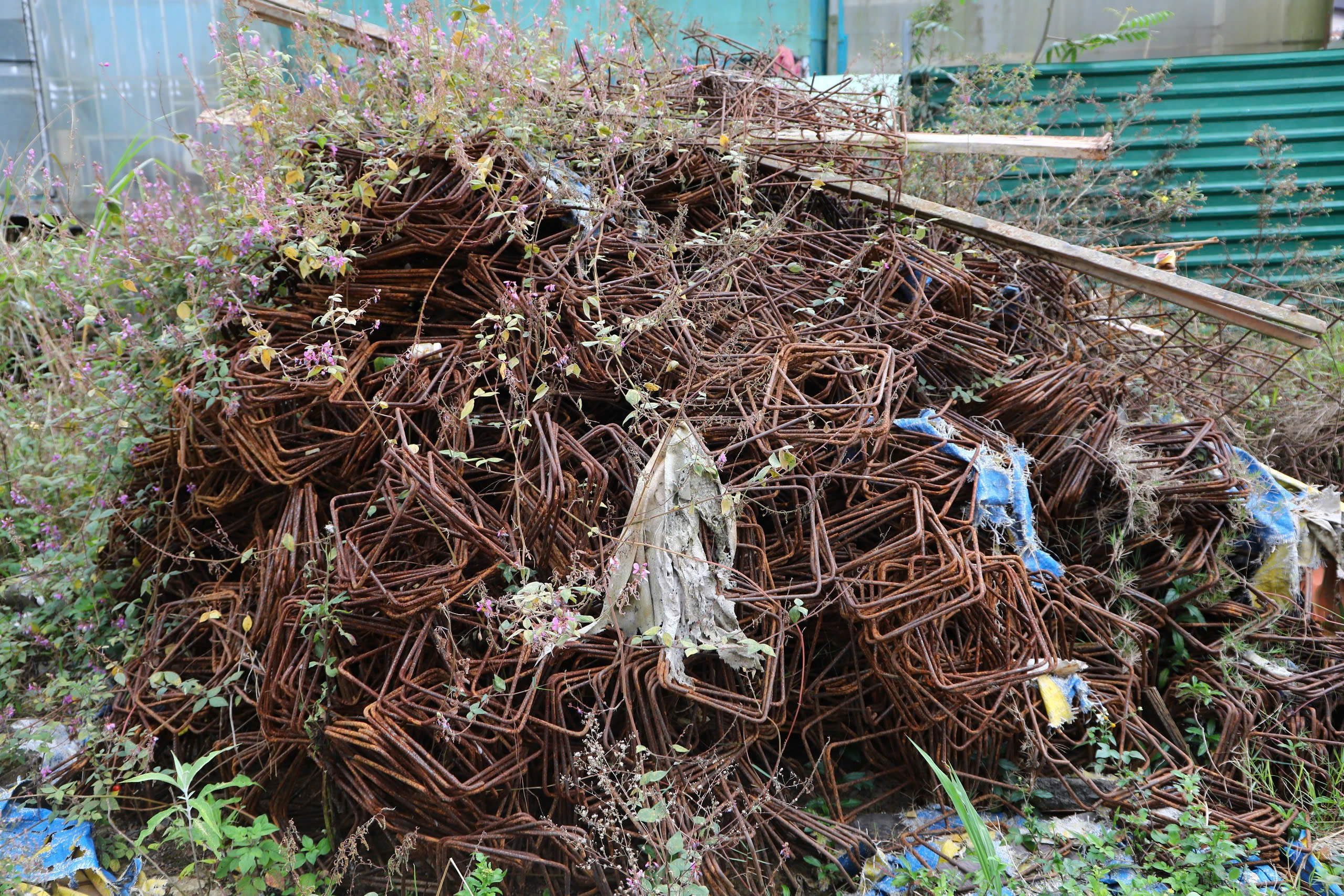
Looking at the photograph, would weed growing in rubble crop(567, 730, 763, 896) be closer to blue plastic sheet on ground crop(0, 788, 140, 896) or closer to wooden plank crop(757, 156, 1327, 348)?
blue plastic sheet on ground crop(0, 788, 140, 896)

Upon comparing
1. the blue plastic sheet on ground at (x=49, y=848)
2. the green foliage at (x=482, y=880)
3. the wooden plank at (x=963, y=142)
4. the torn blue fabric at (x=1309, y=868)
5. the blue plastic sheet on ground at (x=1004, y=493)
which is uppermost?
the wooden plank at (x=963, y=142)

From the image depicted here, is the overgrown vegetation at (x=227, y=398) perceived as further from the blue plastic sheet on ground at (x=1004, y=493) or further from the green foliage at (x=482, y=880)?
the blue plastic sheet on ground at (x=1004, y=493)

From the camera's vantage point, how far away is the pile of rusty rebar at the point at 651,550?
249 centimetres

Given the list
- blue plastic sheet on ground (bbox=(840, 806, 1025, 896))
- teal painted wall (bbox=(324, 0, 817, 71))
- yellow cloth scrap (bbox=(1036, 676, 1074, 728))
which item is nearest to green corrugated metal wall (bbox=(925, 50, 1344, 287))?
teal painted wall (bbox=(324, 0, 817, 71))

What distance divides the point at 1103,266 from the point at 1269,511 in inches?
43.0

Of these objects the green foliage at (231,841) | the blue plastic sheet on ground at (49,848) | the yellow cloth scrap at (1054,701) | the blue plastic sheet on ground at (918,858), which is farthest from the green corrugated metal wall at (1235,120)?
the blue plastic sheet on ground at (49,848)

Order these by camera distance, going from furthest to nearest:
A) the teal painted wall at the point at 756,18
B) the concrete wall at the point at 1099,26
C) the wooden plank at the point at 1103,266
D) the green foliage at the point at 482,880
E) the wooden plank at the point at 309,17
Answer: the concrete wall at the point at 1099,26 → the teal painted wall at the point at 756,18 → the wooden plank at the point at 309,17 → the wooden plank at the point at 1103,266 → the green foliage at the point at 482,880

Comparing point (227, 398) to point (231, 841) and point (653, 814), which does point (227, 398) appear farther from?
point (653, 814)

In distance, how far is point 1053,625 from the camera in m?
2.96

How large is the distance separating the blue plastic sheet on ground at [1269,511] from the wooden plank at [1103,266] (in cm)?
56

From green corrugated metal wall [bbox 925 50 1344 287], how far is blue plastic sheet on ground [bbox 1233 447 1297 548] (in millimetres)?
3375

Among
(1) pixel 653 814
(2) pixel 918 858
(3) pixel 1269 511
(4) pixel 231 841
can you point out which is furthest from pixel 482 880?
(3) pixel 1269 511

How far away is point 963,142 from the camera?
4.08 metres

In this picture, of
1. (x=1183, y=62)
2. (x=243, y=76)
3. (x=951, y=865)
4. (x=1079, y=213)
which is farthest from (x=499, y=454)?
(x=1183, y=62)
